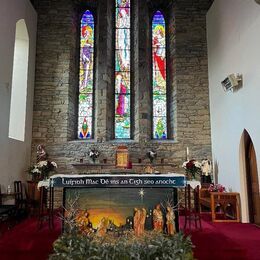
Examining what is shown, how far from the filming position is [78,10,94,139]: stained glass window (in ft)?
27.0

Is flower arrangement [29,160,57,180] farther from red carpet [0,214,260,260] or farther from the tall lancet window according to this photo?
the tall lancet window

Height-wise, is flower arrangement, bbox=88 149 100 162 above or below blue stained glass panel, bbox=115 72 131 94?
below

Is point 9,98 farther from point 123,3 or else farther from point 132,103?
point 123,3

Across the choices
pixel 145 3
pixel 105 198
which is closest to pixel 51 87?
pixel 145 3

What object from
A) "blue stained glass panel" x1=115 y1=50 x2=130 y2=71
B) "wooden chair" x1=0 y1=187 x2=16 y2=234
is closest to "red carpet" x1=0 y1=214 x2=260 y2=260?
"wooden chair" x1=0 y1=187 x2=16 y2=234

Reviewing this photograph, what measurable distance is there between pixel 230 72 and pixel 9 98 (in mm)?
4728

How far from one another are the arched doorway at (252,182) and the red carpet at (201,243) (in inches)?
25.6

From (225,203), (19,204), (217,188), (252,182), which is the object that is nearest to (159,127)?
(217,188)

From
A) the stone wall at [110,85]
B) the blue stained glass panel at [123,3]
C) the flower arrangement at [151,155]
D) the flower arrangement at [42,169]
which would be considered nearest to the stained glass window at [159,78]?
the stone wall at [110,85]

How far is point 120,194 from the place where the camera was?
184 inches

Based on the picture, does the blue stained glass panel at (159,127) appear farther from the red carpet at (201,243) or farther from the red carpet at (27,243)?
the red carpet at (27,243)

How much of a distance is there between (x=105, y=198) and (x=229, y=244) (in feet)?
6.20

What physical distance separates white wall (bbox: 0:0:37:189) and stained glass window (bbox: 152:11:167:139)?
3379 millimetres

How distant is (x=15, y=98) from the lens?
7.16 m
